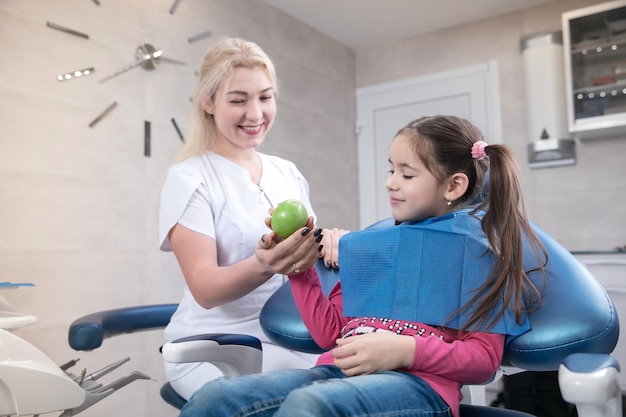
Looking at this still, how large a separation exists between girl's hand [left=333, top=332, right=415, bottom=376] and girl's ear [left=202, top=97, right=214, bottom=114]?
0.97m

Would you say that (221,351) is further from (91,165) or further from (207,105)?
(91,165)

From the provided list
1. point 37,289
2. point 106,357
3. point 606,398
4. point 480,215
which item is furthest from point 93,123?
point 606,398

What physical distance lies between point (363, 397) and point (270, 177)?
101 centimetres

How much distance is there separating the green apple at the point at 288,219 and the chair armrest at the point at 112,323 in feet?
1.91

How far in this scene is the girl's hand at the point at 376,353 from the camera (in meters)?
1.01

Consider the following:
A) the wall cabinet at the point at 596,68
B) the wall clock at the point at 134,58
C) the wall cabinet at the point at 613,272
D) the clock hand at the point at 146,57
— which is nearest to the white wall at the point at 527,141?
the wall cabinet at the point at 596,68

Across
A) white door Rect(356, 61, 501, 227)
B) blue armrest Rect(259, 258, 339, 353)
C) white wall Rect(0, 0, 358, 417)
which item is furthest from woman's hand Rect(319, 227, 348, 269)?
white door Rect(356, 61, 501, 227)

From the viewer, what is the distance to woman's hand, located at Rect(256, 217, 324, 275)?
3.82 feet

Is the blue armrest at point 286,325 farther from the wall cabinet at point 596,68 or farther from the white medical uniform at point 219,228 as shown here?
the wall cabinet at point 596,68

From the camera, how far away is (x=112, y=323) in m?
1.52

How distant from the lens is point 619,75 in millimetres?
3428

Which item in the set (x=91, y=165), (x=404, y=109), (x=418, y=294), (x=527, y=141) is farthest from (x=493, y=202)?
(x=404, y=109)

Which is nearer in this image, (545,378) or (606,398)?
(606,398)

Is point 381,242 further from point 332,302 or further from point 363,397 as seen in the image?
point 363,397
